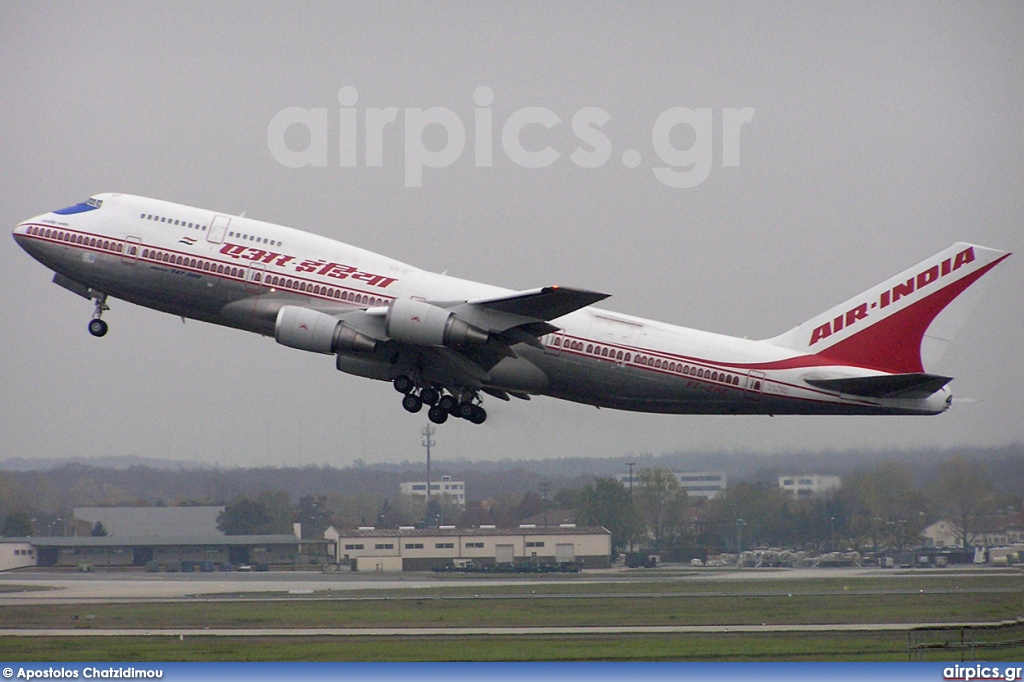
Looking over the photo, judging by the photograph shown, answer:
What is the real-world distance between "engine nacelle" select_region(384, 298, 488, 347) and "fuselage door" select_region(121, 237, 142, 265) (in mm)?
7882

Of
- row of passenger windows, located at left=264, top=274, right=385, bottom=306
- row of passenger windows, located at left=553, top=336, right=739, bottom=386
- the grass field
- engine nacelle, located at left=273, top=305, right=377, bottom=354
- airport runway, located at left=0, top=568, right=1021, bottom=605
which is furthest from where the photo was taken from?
airport runway, located at left=0, top=568, right=1021, bottom=605

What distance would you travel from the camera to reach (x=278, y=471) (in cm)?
4831

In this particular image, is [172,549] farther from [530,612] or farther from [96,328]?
[530,612]

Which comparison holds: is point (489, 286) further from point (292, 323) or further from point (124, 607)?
point (124, 607)

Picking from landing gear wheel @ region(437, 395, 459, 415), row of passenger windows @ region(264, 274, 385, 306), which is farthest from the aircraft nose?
landing gear wheel @ region(437, 395, 459, 415)

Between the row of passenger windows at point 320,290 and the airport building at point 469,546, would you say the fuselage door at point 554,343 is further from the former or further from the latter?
the airport building at point 469,546

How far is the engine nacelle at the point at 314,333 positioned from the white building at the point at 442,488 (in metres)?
11.4

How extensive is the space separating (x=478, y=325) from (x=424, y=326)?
1.50m

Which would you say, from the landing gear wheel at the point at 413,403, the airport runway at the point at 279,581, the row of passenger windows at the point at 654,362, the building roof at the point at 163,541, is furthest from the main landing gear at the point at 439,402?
the building roof at the point at 163,541

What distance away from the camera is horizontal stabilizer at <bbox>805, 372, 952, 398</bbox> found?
112 feet

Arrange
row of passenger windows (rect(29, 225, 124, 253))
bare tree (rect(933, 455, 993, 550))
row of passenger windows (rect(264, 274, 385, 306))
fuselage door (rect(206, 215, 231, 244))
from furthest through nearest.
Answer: bare tree (rect(933, 455, 993, 550)) → row of passenger windows (rect(29, 225, 124, 253)) → fuselage door (rect(206, 215, 231, 244)) → row of passenger windows (rect(264, 274, 385, 306))

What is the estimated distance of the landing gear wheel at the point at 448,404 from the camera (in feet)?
126

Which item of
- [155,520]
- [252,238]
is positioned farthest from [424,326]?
[155,520]

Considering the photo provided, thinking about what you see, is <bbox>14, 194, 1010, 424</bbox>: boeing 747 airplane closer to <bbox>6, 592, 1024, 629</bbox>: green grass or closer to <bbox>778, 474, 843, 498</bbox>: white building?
<bbox>6, 592, 1024, 629</bbox>: green grass
